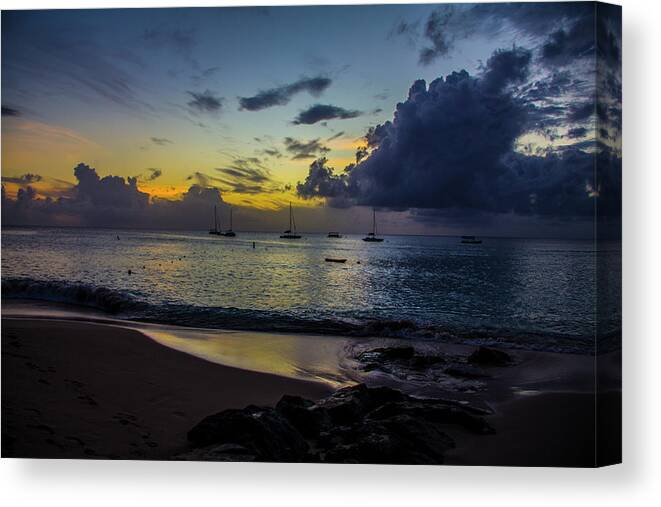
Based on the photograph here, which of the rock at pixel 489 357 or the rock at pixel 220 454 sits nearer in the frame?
the rock at pixel 220 454

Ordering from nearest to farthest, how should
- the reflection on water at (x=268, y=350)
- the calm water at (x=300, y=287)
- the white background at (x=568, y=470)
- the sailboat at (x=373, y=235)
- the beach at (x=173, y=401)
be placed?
the white background at (x=568, y=470)
the beach at (x=173, y=401)
the calm water at (x=300, y=287)
the reflection on water at (x=268, y=350)
the sailboat at (x=373, y=235)

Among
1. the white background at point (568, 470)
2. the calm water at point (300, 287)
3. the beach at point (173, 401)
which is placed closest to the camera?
the white background at point (568, 470)

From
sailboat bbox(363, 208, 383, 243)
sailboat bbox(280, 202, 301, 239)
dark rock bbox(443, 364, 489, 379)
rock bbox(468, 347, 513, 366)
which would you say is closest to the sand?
dark rock bbox(443, 364, 489, 379)

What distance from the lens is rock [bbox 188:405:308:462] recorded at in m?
2.95

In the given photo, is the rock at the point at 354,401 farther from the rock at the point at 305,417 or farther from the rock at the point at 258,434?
the rock at the point at 258,434

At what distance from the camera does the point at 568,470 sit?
296 cm

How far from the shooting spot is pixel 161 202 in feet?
13.1

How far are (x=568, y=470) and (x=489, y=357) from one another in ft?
2.97

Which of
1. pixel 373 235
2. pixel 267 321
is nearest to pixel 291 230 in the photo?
pixel 373 235

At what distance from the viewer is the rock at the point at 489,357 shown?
346cm

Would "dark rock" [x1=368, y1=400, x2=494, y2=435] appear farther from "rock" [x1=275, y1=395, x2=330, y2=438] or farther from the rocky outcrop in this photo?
"rock" [x1=275, y1=395, x2=330, y2=438]

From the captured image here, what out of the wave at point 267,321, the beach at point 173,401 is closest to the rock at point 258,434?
the beach at point 173,401

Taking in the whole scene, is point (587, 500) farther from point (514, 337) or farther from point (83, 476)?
point (83, 476)

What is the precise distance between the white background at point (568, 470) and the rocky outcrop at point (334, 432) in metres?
0.11
